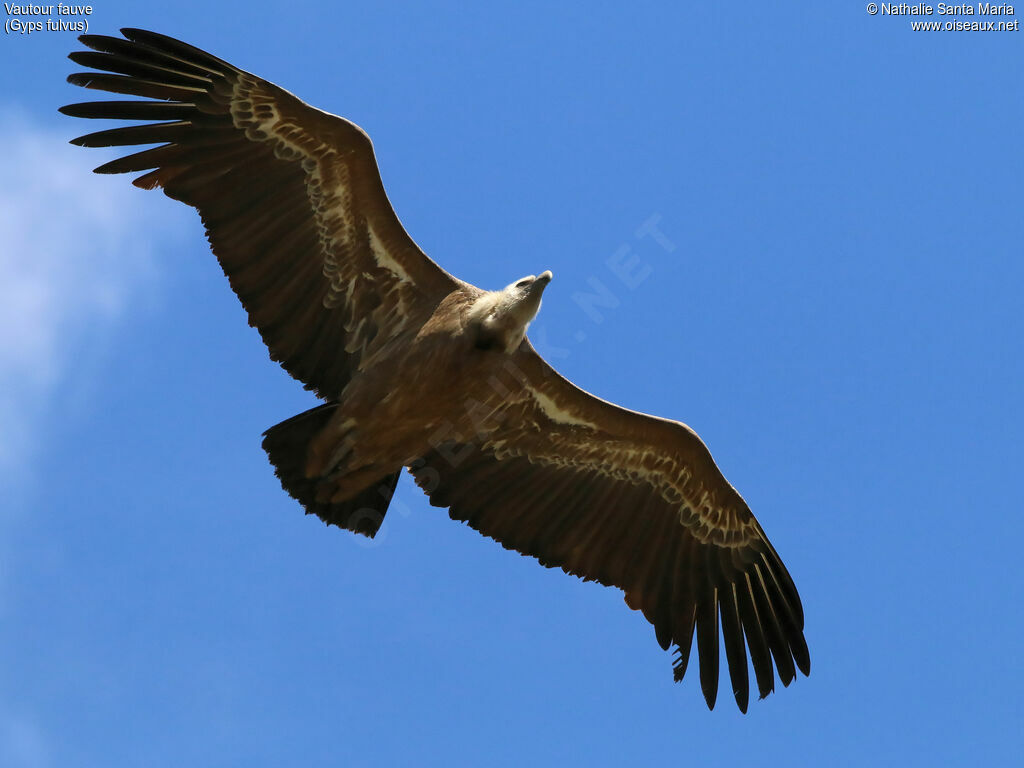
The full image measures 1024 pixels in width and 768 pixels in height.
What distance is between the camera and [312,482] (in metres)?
11.8

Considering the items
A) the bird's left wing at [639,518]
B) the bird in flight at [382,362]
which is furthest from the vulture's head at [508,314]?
the bird's left wing at [639,518]

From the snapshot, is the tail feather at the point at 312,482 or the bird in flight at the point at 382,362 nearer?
the bird in flight at the point at 382,362

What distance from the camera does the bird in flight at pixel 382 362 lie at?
11.5 m

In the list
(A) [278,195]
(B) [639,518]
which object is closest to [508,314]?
(A) [278,195]

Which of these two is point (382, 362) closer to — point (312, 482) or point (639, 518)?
point (312, 482)

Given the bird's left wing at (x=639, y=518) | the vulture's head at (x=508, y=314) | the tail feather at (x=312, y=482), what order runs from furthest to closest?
the bird's left wing at (x=639, y=518)
the tail feather at (x=312, y=482)
the vulture's head at (x=508, y=314)

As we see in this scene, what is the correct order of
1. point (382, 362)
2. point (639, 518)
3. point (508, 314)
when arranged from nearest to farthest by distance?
point (508, 314) < point (382, 362) < point (639, 518)

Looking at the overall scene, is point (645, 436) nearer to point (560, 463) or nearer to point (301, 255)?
point (560, 463)

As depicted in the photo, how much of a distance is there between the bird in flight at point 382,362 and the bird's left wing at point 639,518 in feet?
0.07

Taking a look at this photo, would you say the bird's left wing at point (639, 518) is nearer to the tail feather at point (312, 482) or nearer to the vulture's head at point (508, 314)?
the tail feather at point (312, 482)

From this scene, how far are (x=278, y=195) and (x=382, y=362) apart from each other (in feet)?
5.64

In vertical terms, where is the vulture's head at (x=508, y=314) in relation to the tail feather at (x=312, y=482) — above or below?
above

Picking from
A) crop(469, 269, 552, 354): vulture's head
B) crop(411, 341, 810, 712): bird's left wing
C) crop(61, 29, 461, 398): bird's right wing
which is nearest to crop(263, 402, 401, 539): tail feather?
crop(61, 29, 461, 398): bird's right wing

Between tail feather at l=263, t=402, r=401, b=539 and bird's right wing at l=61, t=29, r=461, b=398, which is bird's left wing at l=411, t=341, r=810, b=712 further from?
bird's right wing at l=61, t=29, r=461, b=398
